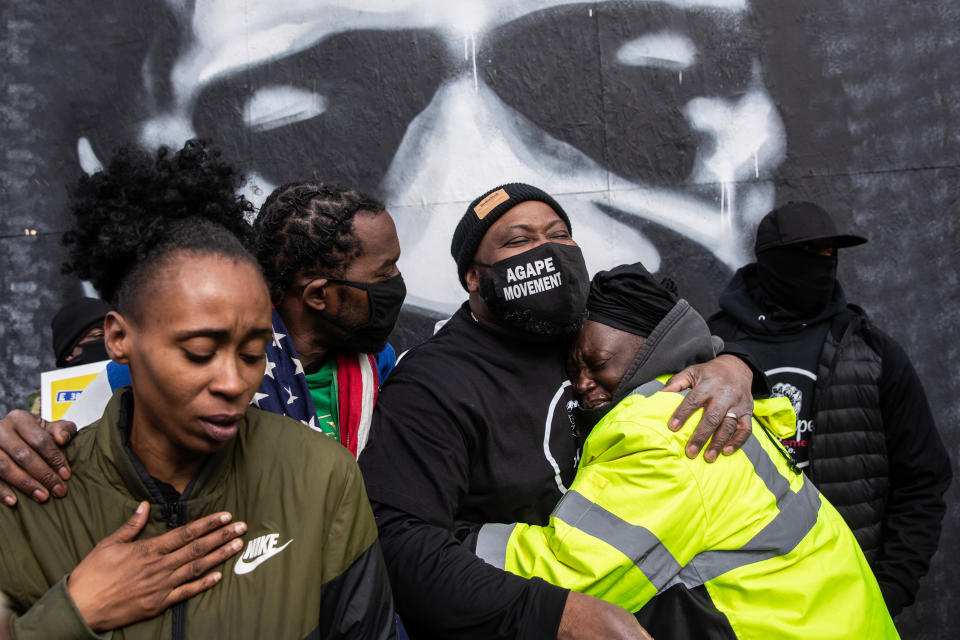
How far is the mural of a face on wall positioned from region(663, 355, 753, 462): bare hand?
1975 millimetres

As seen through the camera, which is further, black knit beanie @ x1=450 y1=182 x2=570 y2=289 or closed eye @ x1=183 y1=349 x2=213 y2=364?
black knit beanie @ x1=450 y1=182 x2=570 y2=289

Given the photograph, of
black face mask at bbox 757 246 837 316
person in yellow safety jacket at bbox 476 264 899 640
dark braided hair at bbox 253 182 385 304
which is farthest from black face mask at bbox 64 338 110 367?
black face mask at bbox 757 246 837 316

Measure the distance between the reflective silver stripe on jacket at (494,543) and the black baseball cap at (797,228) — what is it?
1.87 meters

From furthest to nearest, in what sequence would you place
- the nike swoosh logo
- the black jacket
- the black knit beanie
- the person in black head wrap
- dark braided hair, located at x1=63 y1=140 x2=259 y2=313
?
the black jacket
the black knit beanie
the person in black head wrap
dark braided hair, located at x1=63 y1=140 x2=259 y2=313
the nike swoosh logo

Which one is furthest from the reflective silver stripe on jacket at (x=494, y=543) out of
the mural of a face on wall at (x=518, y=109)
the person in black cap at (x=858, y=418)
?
the mural of a face on wall at (x=518, y=109)

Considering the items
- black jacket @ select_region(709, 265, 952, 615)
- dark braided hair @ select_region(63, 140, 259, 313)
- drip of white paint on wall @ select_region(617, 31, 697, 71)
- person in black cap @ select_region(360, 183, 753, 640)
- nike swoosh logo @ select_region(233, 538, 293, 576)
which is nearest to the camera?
nike swoosh logo @ select_region(233, 538, 293, 576)

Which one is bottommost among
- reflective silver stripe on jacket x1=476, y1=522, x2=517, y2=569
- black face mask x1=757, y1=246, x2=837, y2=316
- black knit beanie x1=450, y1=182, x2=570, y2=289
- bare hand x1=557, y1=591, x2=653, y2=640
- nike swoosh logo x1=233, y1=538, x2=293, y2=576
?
bare hand x1=557, y1=591, x2=653, y2=640

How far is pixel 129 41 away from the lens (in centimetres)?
405

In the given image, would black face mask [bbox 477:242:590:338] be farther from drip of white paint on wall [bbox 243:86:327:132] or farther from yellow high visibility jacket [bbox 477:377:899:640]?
drip of white paint on wall [bbox 243:86:327:132]

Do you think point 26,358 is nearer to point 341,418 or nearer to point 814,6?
point 341,418

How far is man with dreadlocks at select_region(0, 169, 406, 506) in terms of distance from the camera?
230 centimetres

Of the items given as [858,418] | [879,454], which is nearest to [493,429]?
[858,418]

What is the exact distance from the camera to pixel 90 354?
9.91ft

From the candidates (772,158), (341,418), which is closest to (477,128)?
(772,158)
